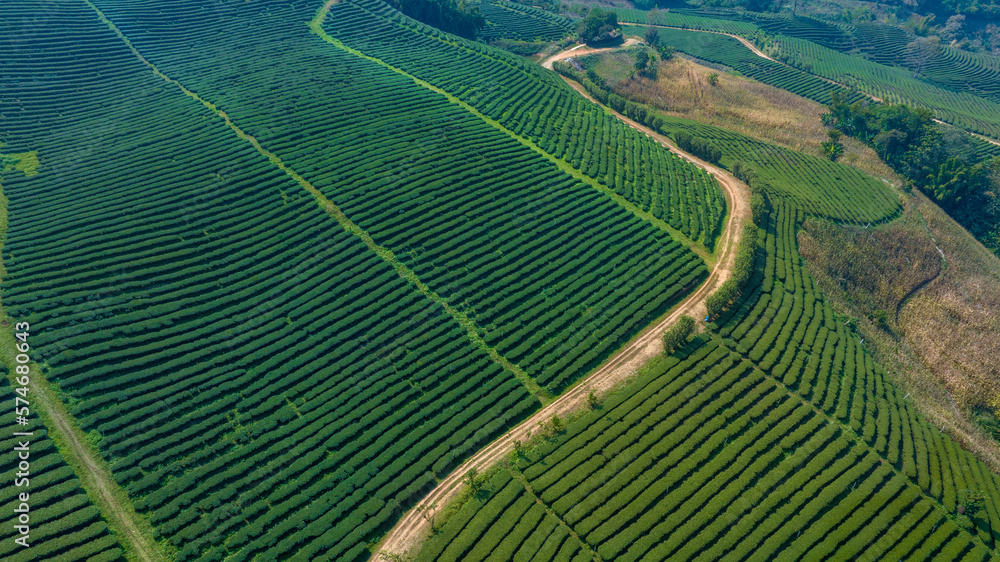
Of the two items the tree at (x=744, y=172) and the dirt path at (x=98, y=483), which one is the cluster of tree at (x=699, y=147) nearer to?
the tree at (x=744, y=172)

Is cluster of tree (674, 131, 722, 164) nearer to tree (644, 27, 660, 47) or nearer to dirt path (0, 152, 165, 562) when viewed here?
tree (644, 27, 660, 47)

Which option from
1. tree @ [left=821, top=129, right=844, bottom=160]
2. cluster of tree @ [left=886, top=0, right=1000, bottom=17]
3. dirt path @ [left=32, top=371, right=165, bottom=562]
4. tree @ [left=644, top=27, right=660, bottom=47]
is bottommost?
dirt path @ [left=32, top=371, right=165, bottom=562]

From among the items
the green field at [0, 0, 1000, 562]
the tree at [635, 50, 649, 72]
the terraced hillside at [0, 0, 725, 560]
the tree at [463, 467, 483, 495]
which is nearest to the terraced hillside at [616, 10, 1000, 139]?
the tree at [635, 50, 649, 72]

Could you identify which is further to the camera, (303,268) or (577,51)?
(577,51)

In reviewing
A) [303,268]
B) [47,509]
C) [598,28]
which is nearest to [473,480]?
[303,268]

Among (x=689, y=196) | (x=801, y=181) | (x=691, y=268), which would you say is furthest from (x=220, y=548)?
(x=801, y=181)

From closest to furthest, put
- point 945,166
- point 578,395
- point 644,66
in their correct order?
point 578,395 → point 945,166 → point 644,66

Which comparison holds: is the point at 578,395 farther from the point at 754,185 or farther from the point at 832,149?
the point at 832,149

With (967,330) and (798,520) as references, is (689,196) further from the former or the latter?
(798,520)
